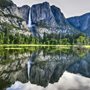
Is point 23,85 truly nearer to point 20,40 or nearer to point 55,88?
point 55,88

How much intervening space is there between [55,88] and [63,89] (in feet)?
2.40

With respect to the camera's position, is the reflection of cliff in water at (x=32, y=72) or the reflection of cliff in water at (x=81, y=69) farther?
the reflection of cliff in water at (x=81, y=69)

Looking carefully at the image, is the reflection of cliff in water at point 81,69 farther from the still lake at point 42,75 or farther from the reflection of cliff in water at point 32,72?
the reflection of cliff in water at point 32,72

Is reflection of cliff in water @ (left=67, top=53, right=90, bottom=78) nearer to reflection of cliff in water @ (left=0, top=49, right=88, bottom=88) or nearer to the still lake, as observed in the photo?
the still lake

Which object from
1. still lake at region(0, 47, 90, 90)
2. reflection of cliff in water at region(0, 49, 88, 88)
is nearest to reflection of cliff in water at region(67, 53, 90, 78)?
still lake at region(0, 47, 90, 90)

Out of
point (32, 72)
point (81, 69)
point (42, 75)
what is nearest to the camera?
point (42, 75)

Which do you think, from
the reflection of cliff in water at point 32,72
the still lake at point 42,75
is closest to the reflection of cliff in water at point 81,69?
the still lake at point 42,75

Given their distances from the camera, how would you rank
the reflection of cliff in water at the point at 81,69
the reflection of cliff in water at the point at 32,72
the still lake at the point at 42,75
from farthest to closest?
1. the reflection of cliff in water at the point at 81,69
2. the reflection of cliff in water at the point at 32,72
3. the still lake at the point at 42,75

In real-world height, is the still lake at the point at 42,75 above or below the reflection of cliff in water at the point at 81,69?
above

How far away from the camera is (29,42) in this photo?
15750 cm

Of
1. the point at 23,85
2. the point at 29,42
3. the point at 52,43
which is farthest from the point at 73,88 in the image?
the point at 52,43

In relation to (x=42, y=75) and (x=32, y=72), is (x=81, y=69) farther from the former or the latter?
(x=42, y=75)

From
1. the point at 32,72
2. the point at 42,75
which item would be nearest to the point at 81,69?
the point at 32,72

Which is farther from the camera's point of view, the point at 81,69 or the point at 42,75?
the point at 81,69
